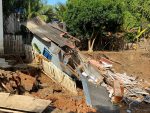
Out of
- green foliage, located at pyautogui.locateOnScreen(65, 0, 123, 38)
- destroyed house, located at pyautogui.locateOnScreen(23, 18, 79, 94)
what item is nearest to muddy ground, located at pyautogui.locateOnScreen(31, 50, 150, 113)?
destroyed house, located at pyautogui.locateOnScreen(23, 18, 79, 94)

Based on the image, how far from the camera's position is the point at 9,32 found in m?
22.9

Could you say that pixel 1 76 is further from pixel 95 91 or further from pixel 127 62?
pixel 127 62

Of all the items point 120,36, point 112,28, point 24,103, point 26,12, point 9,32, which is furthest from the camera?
point 120,36

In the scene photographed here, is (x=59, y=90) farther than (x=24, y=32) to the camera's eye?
No

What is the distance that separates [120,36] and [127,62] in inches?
250

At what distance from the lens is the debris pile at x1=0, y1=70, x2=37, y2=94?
13555mm

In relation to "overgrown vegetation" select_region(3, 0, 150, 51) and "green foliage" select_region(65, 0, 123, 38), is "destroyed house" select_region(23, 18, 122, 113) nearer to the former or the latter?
"overgrown vegetation" select_region(3, 0, 150, 51)

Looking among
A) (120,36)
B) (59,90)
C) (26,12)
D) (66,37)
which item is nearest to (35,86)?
(59,90)

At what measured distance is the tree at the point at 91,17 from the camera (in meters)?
26.6

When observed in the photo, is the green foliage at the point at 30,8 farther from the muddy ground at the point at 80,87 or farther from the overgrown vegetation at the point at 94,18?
the muddy ground at the point at 80,87

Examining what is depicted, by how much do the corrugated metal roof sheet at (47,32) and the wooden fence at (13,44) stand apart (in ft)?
3.92

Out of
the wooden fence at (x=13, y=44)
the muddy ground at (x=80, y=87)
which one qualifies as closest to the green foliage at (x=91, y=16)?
the muddy ground at (x=80, y=87)

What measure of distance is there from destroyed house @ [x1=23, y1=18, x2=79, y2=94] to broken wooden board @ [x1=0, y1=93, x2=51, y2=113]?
6167mm

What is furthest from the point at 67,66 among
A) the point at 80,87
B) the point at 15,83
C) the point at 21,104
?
the point at 21,104
